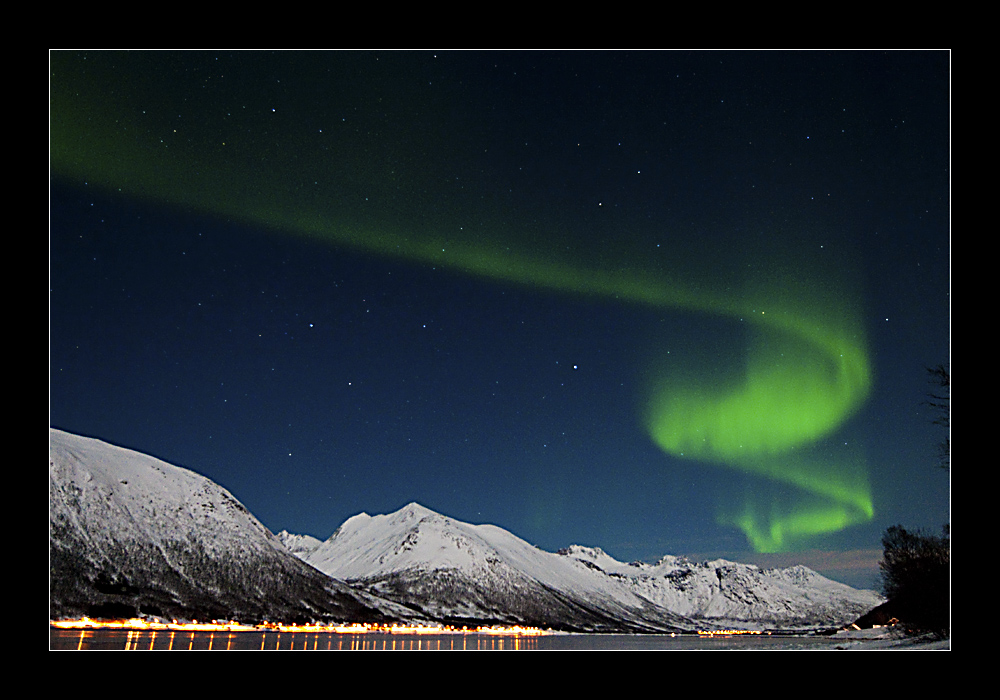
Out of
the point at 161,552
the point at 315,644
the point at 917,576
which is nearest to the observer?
the point at 917,576

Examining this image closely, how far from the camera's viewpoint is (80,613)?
390 feet

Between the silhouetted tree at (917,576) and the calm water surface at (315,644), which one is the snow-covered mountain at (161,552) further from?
the silhouetted tree at (917,576)

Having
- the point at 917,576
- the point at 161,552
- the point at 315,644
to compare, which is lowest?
the point at 161,552

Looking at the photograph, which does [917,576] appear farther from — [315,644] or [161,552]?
[161,552]

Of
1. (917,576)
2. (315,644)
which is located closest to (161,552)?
(315,644)

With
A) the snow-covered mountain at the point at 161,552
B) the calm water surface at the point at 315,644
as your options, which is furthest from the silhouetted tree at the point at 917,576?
the snow-covered mountain at the point at 161,552

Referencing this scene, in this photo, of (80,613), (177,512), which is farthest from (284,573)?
(80,613)

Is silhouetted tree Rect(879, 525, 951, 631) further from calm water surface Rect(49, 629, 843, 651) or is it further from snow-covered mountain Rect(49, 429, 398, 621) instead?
snow-covered mountain Rect(49, 429, 398, 621)

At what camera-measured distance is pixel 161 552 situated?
150 meters

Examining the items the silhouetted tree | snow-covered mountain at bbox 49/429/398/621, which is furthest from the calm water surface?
snow-covered mountain at bbox 49/429/398/621

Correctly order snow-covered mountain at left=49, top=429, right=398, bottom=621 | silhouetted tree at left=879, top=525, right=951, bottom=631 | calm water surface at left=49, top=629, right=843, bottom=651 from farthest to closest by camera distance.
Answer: snow-covered mountain at left=49, top=429, right=398, bottom=621
silhouetted tree at left=879, top=525, right=951, bottom=631
calm water surface at left=49, top=629, right=843, bottom=651

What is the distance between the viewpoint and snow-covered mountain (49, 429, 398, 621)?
130250mm
